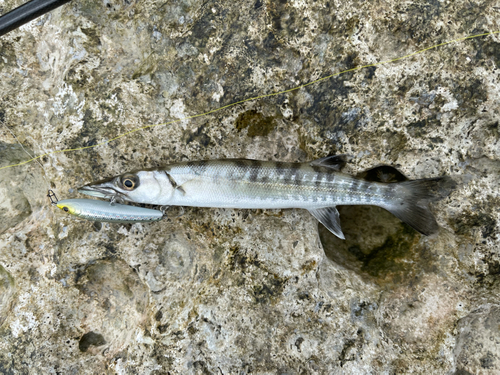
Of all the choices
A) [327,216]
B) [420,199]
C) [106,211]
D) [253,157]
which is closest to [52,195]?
[106,211]

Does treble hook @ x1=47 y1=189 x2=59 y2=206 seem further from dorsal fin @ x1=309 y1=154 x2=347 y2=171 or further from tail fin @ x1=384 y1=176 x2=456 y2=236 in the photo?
tail fin @ x1=384 y1=176 x2=456 y2=236

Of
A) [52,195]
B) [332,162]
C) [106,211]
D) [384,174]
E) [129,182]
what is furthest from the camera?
[384,174]

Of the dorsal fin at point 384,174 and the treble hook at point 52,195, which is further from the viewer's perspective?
the dorsal fin at point 384,174

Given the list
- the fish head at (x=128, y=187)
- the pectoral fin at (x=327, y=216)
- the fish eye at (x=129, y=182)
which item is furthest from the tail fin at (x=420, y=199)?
the fish eye at (x=129, y=182)

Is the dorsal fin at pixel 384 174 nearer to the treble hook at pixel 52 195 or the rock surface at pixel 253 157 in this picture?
the rock surface at pixel 253 157

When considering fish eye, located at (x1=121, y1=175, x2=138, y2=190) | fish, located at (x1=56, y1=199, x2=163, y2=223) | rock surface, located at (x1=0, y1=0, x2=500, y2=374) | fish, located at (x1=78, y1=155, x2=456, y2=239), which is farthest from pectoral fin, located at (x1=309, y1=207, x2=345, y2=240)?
fish eye, located at (x1=121, y1=175, x2=138, y2=190)

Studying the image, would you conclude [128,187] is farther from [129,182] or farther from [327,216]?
[327,216]
